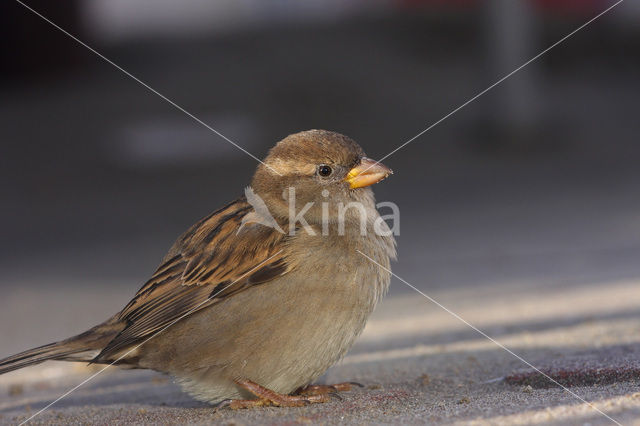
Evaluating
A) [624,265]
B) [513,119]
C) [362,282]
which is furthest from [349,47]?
[362,282]

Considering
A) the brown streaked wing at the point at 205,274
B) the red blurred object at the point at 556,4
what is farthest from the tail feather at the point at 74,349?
the red blurred object at the point at 556,4

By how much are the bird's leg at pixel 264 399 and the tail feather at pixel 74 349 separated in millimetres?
749

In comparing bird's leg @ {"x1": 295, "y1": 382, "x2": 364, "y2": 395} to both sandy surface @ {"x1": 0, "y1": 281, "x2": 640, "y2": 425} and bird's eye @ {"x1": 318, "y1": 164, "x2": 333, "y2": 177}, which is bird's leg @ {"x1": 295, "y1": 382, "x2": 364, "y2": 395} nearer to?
sandy surface @ {"x1": 0, "y1": 281, "x2": 640, "y2": 425}

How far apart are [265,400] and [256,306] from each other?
1.47 ft

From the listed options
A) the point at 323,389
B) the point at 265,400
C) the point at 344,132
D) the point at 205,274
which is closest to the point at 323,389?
the point at 323,389

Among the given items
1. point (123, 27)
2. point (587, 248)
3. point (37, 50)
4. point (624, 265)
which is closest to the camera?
point (624, 265)

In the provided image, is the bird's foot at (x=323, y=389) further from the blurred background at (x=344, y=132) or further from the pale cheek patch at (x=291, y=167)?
the blurred background at (x=344, y=132)

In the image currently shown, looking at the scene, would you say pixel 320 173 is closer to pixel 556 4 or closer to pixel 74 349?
pixel 74 349

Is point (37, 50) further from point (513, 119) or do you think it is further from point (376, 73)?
point (513, 119)

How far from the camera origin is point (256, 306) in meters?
4.27

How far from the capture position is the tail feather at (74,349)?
451 centimetres

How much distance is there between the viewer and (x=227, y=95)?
16422mm

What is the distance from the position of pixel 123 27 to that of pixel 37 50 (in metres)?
5.46

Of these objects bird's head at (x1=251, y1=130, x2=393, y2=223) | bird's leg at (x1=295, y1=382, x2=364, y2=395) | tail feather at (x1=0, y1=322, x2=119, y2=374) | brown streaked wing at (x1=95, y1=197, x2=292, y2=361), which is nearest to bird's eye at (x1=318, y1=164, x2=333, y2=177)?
bird's head at (x1=251, y1=130, x2=393, y2=223)
